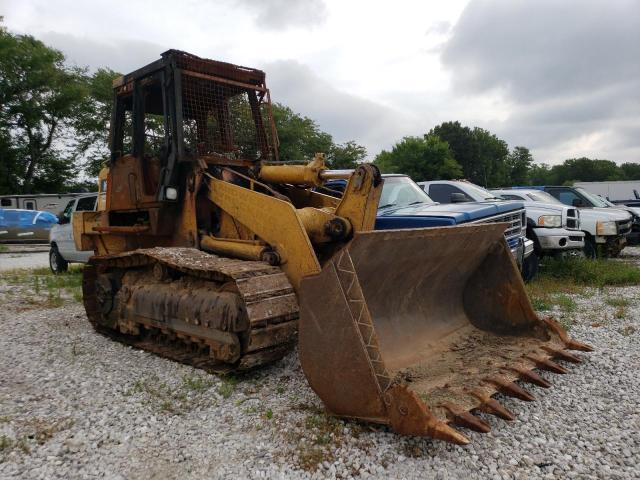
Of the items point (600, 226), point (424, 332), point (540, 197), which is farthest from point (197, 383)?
point (600, 226)

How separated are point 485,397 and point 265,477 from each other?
4.68ft

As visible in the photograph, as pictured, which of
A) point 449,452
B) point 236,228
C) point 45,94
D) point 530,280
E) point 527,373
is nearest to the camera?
point 449,452

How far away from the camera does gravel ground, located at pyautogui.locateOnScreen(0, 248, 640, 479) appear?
303 cm

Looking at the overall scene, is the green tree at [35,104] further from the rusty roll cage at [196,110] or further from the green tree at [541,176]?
the green tree at [541,176]

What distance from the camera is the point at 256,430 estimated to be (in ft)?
11.5

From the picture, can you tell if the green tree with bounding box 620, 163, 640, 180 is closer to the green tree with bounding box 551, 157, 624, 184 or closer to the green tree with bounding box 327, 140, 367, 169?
the green tree with bounding box 551, 157, 624, 184

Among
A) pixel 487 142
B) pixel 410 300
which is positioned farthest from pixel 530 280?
pixel 487 142

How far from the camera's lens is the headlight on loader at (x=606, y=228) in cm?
1171

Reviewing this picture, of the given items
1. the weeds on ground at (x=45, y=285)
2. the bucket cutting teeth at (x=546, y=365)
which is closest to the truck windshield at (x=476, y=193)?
the bucket cutting teeth at (x=546, y=365)

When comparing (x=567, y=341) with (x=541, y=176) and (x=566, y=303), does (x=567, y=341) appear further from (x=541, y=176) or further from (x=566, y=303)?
(x=541, y=176)

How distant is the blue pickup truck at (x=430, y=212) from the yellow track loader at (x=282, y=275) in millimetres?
807

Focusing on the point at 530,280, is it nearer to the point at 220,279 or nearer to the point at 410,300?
the point at 410,300

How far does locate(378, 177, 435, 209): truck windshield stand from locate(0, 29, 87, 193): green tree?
112 ft

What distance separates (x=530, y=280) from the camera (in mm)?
9180
